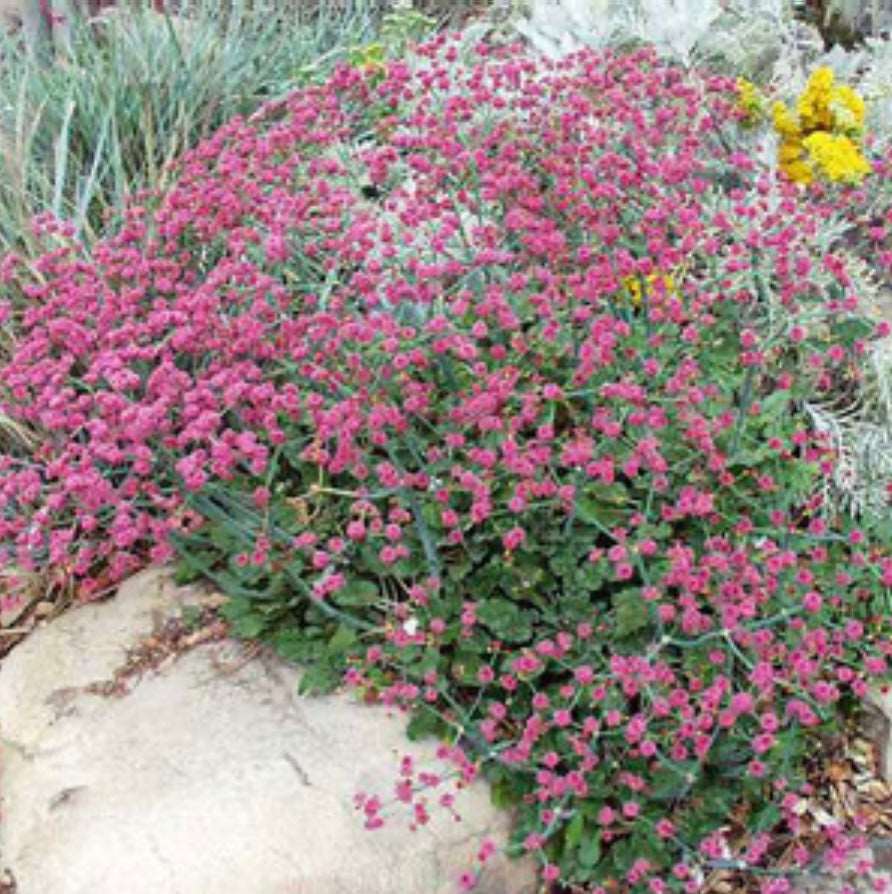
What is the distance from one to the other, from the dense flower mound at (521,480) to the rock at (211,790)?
8cm

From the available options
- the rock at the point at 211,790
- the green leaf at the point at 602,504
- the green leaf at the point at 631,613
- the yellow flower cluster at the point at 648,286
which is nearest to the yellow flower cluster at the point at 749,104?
the yellow flower cluster at the point at 648,286

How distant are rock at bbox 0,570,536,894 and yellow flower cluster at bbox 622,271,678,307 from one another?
3.40 ft

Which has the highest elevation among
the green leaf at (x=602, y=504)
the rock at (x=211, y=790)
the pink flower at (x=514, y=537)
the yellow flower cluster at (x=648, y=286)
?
the yellow flower cluster at (x=648, y=286)

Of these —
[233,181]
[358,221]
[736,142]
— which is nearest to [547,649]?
[358,221]

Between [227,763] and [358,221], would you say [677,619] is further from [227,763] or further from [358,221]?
[358,221]

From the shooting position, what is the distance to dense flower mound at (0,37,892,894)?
2398mm

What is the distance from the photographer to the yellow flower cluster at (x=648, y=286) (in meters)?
2.82

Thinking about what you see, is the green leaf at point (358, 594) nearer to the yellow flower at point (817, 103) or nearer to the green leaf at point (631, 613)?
the green leaf at point (631, 613)

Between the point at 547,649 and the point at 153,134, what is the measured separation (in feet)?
8.99

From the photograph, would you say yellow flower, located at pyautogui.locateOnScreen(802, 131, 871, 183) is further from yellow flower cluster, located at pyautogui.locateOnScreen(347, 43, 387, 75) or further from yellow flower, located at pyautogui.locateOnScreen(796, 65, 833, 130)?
yellow flower cluster, located at pyautogui.locateOnScreen(347, 43, 387, 75)

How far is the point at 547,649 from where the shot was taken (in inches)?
91.4

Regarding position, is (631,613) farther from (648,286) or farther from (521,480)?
(648,286)

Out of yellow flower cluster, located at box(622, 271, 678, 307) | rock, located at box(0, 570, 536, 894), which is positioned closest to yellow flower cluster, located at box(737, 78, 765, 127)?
yellow flower cluster, located at box(622, 271, 678, 307)

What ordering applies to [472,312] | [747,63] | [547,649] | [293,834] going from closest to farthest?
[547,649] → [293,834] → [472,312] → [747,63]
